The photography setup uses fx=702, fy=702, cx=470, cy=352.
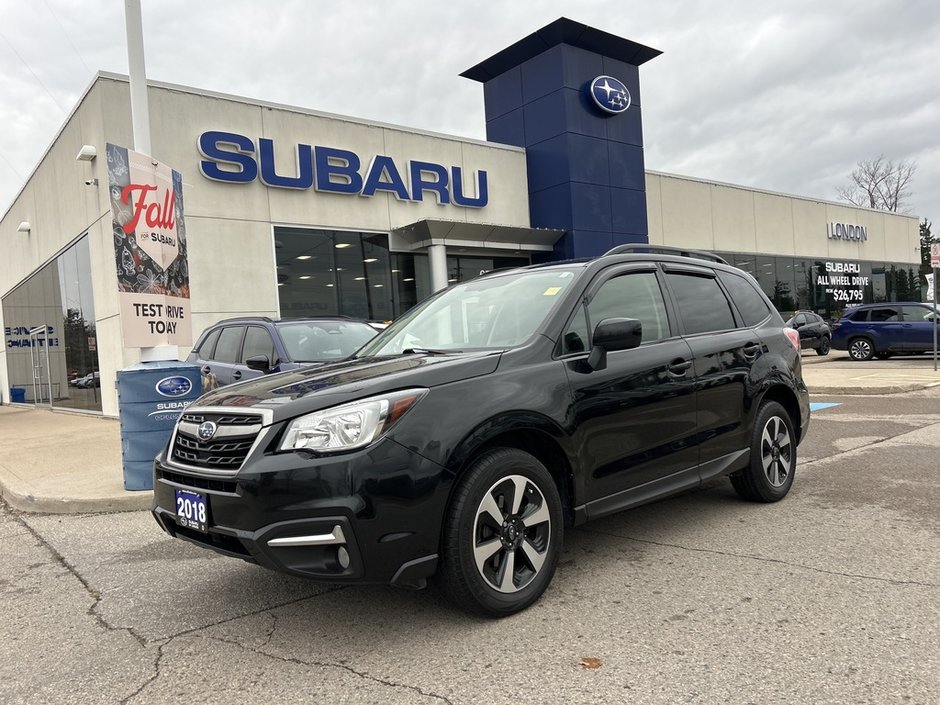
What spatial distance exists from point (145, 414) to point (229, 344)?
8.47 feet

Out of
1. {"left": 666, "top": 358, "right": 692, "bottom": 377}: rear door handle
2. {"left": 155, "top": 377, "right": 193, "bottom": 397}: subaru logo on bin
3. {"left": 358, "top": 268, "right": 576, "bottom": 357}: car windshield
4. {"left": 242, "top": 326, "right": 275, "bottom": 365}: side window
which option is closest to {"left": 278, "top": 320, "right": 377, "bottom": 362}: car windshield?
{"left": 242, "top": 326, "right": 275, "bottom": 365}: side window

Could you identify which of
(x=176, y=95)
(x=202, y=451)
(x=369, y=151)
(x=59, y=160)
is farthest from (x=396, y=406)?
(x=59, y=160)

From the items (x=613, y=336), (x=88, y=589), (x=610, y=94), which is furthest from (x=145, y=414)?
(x=610, y=94)

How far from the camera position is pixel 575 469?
362 centimetres

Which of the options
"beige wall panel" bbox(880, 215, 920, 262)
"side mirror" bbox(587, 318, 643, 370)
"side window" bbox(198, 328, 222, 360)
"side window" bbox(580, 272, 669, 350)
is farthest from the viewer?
"beige wall panel" bbox(880, 215, 920, 262)

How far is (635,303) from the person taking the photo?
4.42m

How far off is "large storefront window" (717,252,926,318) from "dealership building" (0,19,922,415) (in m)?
3.35

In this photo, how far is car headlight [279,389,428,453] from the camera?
2963mm

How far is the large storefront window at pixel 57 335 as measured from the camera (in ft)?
52.7

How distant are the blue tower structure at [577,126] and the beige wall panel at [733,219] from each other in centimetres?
583

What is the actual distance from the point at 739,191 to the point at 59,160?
22.5m

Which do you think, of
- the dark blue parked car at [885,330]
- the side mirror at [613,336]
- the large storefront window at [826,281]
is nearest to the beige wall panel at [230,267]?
the side mirror at [613,336]

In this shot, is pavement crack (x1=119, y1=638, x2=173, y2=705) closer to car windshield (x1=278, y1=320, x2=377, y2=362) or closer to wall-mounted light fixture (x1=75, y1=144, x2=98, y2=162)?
car windshield (x1=278, y1=320, x2=377, y2=362)

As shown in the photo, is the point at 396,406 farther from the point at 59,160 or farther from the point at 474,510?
the point at 59,160
